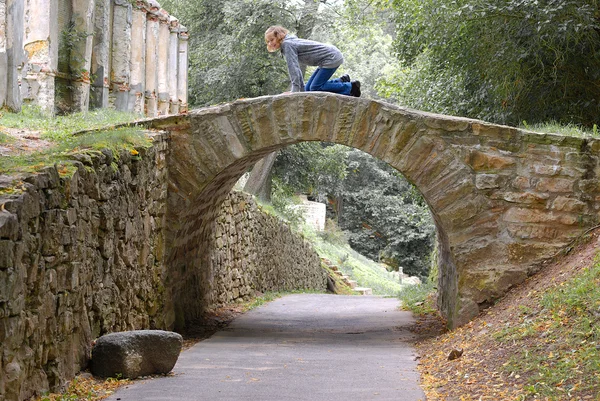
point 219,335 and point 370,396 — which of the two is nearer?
point 370,396

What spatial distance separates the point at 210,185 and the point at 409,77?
784cm

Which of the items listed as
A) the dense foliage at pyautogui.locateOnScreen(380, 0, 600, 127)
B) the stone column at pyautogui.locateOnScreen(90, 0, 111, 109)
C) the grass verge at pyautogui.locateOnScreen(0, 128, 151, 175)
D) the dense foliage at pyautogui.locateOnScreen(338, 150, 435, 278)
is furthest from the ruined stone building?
the dense foliage at pyautogui.locateOnScreen(338, 150, 435, 278)

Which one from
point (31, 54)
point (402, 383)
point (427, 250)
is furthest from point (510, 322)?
point (427, 250)

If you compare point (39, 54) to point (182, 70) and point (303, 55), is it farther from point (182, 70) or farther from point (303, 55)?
point (182, 70)

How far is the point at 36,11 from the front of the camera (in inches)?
417

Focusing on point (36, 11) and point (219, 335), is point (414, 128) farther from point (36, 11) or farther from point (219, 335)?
point (36, 11)

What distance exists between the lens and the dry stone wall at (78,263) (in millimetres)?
4844

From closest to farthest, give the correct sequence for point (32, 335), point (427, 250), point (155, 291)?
point (32, 335) → point (155, 291) → point (427, 250)

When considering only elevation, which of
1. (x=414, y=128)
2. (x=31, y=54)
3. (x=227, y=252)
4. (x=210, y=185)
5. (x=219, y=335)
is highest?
(x=31, y=54)

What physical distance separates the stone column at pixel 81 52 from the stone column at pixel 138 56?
1789 millimetres

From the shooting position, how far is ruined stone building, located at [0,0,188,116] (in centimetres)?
964

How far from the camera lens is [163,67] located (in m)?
15.3

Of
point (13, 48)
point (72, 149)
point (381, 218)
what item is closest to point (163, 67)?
point (13, 48)

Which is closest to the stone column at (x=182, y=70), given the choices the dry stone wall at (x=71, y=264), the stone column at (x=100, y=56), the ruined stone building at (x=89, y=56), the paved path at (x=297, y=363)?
the ruined stone building at (x=89, y=56)
